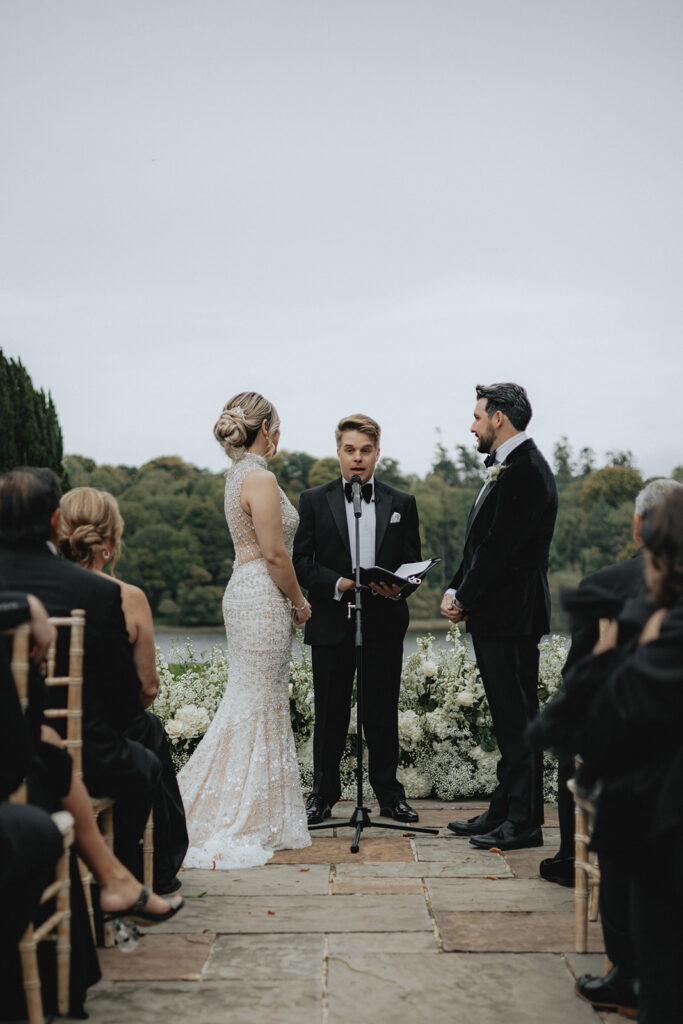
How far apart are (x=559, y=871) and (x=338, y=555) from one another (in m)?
2.15

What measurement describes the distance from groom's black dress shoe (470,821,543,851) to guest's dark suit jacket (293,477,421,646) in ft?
4.05

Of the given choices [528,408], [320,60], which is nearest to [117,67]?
[320,60]

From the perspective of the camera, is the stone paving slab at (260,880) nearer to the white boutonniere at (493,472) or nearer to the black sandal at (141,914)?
the black sandal at (141,914)

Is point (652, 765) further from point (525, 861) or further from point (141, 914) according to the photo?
point (525, 861)

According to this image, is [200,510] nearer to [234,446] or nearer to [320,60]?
[320,60]

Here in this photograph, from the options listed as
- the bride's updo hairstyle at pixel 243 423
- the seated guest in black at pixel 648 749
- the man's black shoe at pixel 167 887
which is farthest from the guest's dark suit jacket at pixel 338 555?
the seated guest in black at pixel 648 749

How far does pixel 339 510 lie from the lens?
5.86m

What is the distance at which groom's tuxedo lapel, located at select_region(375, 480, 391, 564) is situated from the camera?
5.85 metres

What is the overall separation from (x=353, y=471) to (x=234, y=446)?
758mm

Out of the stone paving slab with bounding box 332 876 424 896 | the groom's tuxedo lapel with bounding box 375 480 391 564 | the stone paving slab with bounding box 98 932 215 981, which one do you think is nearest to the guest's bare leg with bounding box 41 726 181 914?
the stone paving slab with bounding box 98 932 215 981

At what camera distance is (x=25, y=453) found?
2272 cm

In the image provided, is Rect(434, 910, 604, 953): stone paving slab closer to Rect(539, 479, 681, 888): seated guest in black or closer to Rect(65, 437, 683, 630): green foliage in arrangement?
Rect(539, 479, 681, 888): seated guest in black

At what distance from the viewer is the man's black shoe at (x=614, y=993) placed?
3.10m

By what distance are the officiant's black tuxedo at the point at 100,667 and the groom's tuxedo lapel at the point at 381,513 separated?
237 centimetres
